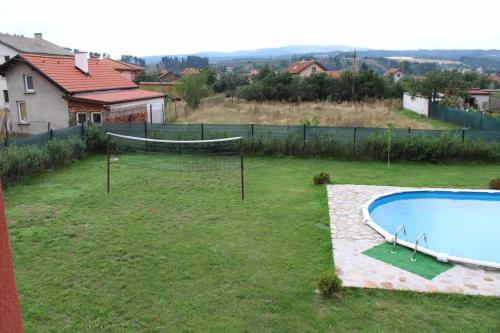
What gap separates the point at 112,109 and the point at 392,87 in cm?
3116

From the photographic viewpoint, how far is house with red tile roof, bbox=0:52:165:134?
68.4 feet

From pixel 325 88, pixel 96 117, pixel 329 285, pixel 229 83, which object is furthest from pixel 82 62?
pixel 229 83

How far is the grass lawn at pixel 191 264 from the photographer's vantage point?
557cm

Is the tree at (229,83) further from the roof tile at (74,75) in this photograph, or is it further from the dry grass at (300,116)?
the roof tile at (74,75)

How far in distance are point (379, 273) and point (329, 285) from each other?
4.07 ft

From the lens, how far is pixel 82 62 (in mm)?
23469

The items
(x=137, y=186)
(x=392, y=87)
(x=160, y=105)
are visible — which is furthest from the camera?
(x=392, y=87)

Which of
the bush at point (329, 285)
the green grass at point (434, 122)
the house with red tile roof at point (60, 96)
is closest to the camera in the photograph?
the bush at point (329, 285)

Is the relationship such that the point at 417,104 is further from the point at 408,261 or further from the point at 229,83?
the point at 408,261

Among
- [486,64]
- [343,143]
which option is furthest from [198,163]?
[486,64]

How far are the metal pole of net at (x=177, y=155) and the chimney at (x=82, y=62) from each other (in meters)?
8.32

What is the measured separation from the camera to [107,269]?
22.9 feet

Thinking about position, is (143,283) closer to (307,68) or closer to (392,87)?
(392,87)

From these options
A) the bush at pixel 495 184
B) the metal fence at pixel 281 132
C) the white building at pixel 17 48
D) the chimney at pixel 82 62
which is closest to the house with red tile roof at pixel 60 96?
the chimney at pixel 82 62
